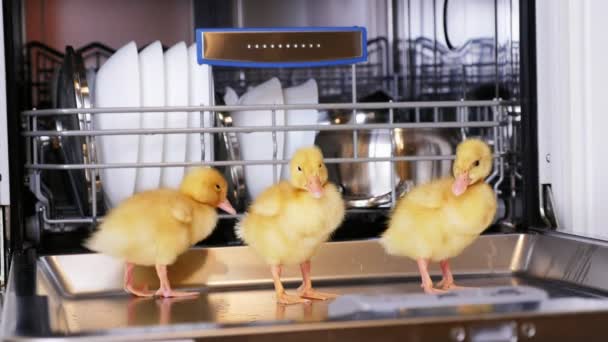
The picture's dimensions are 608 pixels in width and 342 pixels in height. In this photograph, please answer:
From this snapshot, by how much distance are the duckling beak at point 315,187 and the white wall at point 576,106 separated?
0.41 m

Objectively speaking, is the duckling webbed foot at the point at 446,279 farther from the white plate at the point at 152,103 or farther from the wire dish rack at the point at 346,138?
the white plate at the point at 152,103

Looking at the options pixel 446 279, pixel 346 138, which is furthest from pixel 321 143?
pixel 446 279

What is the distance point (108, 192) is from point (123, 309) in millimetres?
276

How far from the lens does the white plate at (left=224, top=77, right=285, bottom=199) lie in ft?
4.02

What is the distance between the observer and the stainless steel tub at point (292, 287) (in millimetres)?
706

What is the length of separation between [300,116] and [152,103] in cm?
21

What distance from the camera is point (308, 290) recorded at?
97cm

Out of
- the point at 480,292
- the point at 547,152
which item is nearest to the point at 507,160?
the point at 547,152

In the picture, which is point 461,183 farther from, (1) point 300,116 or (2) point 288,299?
(1) point 300,116

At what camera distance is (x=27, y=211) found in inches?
44.0

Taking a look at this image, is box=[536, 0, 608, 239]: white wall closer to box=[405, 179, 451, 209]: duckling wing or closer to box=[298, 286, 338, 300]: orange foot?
box=[405, 179, 451, 209]: duckling wing

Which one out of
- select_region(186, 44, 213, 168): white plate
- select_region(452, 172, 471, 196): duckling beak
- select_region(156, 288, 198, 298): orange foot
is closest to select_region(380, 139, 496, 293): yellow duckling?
select_region(452, 172, 471, 196): duckling beak

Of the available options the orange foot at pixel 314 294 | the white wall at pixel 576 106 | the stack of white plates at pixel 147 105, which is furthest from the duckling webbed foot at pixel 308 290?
the white wall at pixel 576 106

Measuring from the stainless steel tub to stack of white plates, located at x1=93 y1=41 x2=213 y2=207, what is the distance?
0.54ft
